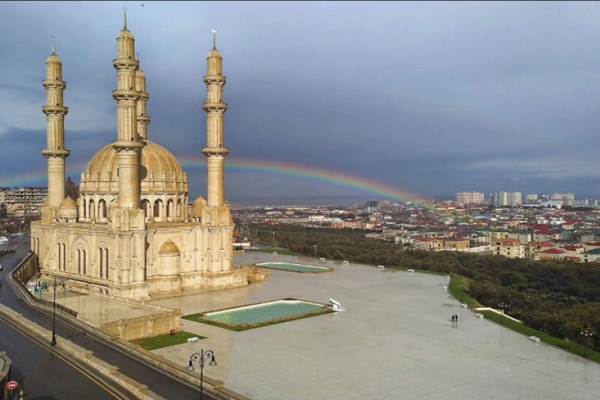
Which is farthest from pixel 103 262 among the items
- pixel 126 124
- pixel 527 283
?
pixel 527 283

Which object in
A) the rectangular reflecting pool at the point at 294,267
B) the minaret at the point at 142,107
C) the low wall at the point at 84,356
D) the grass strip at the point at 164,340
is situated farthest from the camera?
the rectangular reflecting pool at the point at 294,267

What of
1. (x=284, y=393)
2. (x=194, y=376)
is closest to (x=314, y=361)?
(x=284, y=393)

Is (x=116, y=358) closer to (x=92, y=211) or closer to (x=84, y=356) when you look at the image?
(x=84, y=356)

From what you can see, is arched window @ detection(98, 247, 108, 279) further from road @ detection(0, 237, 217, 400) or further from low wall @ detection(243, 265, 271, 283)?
low wall @ detection(243, 265, 271, 283)

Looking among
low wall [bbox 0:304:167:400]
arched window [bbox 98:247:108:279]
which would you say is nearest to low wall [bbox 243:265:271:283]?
arched window [bbox 98:247:108:279]

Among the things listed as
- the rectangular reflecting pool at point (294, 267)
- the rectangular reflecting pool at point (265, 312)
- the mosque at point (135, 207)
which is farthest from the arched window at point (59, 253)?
the rectangular reflecting pool at point (294, 267)

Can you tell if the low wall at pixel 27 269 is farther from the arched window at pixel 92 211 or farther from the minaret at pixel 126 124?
Answer: the minaret at pixel 126 124

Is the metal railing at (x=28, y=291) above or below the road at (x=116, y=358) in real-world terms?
above
